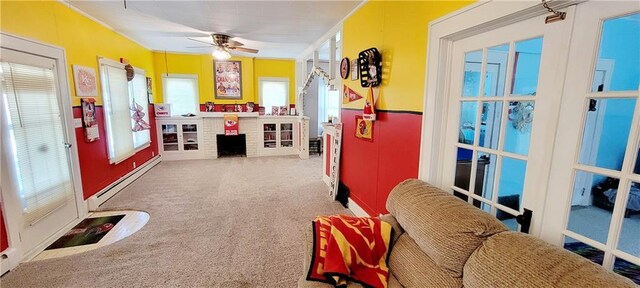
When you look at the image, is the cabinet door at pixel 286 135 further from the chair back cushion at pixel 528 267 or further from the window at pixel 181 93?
the chair back cushion at pixel 528 267

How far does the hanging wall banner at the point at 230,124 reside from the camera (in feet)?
20.1

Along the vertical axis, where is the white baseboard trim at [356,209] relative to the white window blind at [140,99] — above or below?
below

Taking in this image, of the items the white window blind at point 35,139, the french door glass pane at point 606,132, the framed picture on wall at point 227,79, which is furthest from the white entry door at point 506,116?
the framed picture on wall at point 227,79

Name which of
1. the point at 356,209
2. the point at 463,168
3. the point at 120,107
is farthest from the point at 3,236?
the point at 463,168

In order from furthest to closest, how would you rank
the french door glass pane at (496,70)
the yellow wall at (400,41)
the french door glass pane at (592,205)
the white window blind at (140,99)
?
the white window blind at (140,99), the yellow wall at (400,41), the french door glass pane at (496,70), the french door glass pane at (592,205)

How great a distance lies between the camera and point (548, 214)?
1.28m

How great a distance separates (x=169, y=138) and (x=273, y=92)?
262 centimetres

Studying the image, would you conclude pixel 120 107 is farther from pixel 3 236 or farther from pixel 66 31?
pixel 3 236

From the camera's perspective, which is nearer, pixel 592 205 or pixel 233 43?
pixel 592 205

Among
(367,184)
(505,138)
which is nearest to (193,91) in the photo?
(367,184)

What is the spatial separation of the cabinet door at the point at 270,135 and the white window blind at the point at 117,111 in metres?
2.71

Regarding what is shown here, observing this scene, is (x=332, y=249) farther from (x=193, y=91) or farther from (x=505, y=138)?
(x=193, y=91)

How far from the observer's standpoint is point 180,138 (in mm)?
6074

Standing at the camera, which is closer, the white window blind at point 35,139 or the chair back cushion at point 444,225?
the chair back cushion at point 444,225
